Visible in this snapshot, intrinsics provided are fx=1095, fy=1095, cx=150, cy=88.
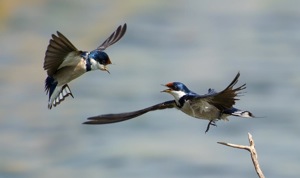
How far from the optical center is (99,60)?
2.86m

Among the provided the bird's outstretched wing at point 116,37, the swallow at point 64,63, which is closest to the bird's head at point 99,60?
the swallow at point 64,63

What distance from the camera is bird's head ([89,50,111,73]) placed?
2.84 m

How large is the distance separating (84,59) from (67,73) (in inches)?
2.3

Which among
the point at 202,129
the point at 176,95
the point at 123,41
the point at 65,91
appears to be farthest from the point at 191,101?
the point at 123,41

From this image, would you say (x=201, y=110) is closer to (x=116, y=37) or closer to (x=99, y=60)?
(x=99, y=60)

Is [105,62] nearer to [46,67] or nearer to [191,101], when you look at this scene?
[46,67]

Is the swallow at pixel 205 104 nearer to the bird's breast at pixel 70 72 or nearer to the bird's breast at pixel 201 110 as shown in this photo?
the bird's breast at pixel 201 110

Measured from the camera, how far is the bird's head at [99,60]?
2838mm

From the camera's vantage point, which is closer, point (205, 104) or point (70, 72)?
point (205, 104)

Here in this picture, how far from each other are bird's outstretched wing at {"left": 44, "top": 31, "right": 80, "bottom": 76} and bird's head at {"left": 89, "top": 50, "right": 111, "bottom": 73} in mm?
44

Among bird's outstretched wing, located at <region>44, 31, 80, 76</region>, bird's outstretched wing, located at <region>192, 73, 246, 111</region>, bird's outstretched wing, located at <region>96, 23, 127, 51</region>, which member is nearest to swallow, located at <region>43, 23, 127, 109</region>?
bird's outstretched wing, located at <region>44, 31, 80, 76</region>

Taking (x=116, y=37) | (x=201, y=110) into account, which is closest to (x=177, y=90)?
(x=201, y=110)

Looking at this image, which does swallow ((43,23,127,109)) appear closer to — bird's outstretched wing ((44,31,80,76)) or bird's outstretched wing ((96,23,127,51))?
bird's outstretched wing ((44,31,80,76))

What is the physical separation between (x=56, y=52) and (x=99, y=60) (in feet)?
0.41
